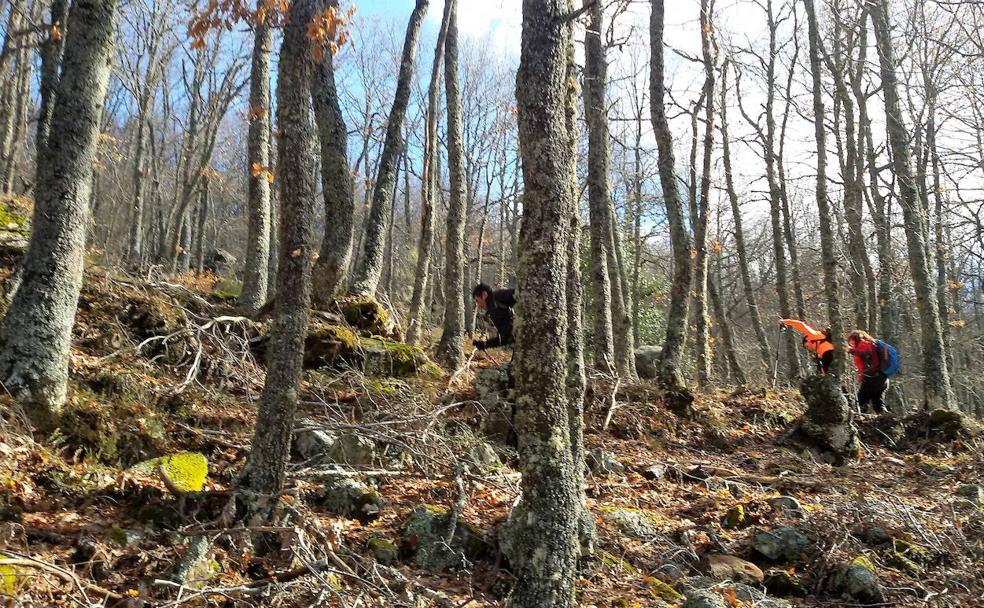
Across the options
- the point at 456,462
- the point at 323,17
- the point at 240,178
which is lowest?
the point at 456,462

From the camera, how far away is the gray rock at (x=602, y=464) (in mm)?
6742

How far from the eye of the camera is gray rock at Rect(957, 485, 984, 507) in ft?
19.6

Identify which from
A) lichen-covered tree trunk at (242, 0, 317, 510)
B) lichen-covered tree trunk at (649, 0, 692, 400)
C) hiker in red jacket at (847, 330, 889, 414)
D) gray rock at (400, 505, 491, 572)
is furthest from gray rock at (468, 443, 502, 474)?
hiker in red jacket at (847, 330, 889, 414)

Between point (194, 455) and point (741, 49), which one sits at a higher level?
point (741, 49)

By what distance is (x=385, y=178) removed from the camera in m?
9.89

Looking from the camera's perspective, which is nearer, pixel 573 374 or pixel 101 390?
pixel 573 374

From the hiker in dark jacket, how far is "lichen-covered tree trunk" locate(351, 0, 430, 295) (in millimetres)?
1781

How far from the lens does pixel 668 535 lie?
5.51 m

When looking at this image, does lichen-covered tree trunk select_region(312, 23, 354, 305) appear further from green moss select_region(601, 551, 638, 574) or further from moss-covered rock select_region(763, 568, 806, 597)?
moss-covered rock select_region(763, 568, 806, 597)

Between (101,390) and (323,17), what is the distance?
13.1ft

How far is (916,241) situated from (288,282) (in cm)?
1101

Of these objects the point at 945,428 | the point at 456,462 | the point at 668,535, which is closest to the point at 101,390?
the point at 456,462

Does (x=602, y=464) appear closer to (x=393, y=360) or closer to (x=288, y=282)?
(x=393, y=360)

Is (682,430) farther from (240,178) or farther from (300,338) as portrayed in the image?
(240,178)
